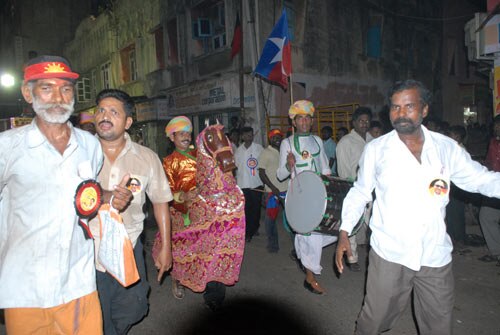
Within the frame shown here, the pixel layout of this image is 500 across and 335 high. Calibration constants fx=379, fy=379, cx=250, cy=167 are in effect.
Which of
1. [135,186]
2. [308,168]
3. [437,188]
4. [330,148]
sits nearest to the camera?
[437,188]

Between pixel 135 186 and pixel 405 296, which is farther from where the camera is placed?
pixel 135 186

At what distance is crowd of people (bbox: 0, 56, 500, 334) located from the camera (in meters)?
2.10

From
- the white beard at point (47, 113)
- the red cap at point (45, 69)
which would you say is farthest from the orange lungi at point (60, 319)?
the red cap at point (45, 69)

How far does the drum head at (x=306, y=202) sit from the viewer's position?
153 inches

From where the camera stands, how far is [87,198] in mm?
2170

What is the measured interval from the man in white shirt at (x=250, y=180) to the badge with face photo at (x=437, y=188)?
4711 mm

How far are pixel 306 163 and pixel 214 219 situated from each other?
153 cm

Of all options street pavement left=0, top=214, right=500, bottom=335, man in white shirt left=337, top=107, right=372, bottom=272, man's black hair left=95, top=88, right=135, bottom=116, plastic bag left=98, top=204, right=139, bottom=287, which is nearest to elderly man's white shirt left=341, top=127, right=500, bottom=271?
street pavement left=0, top=214, right=500, bottom=335

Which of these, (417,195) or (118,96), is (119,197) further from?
(417,195)

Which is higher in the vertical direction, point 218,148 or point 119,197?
point 218,148

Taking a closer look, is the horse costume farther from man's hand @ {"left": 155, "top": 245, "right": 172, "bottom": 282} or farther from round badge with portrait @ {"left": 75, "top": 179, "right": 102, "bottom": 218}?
round badge with portrait @ {"left": 75, "top": 179, "right": 102, "bottom": 218}

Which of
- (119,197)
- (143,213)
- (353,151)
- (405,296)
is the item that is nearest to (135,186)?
(143,213)

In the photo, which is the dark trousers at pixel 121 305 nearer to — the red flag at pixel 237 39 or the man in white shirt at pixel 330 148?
the man in white shirt at pixel 330 148

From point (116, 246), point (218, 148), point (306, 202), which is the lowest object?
point (306, 202)
